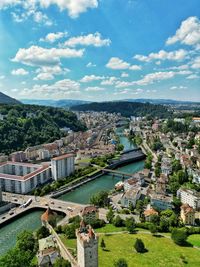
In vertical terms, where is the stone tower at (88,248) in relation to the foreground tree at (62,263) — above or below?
above

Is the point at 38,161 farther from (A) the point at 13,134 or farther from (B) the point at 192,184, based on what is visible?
(B) the point at 192,184

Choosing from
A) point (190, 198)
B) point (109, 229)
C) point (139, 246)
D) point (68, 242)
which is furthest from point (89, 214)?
point (190, 198)

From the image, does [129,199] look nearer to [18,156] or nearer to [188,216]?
[188,216]

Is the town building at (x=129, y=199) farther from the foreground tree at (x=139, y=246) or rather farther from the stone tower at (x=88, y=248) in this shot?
the stone tower at (x=88, y=248)

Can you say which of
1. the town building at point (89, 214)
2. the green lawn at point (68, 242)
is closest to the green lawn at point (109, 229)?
the town building at point (89, 214)

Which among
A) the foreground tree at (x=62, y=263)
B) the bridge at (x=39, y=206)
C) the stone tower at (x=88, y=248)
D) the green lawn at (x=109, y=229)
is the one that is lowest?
the bridge at (x=39, y=206)

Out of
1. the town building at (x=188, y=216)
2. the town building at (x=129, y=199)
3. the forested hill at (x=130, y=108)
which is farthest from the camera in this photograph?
the forested hill at (x=130, y=108)

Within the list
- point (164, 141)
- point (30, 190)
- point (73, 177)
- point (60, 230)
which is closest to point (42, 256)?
point (60, 230)
